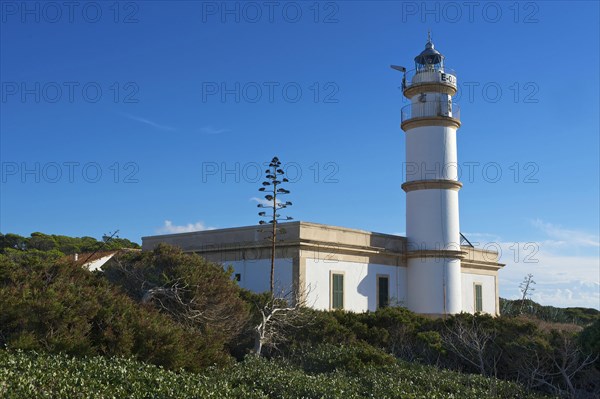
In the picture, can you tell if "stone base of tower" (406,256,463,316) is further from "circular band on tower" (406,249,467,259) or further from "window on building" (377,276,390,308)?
"window on building" (377,276,390,308)

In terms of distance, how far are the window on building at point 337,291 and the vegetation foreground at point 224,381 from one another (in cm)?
814

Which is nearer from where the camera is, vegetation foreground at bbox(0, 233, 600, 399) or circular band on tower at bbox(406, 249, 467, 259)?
vegetation foreground at bbox(0, 233, 600, 399)

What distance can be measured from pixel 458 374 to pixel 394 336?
469cm

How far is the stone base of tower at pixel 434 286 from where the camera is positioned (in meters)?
24.9

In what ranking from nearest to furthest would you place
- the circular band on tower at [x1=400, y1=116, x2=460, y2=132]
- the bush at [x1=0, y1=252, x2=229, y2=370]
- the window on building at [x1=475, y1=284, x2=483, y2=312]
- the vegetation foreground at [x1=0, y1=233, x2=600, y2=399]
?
the vegetation foreground at [x1=0, y1=233, x2=600, y2=399]
the bush at [x1=0, y1=252, x2=229, y2=370]
the circular band on tower at [x1=400, y1=116, x2=460, y2=132]
the window on building at [x1=475, y1=284, x2=483, y2=312]

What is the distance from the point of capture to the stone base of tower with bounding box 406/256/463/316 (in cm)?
2486

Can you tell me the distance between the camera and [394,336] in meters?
18.2

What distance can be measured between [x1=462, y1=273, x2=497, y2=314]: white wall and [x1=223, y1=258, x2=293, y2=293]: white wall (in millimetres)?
9743

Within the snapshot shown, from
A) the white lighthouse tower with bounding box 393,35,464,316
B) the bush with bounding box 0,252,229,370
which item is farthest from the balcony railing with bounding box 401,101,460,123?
the bush with bounding box 0,252,229,370

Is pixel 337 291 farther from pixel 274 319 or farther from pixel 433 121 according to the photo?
pixel 433 121

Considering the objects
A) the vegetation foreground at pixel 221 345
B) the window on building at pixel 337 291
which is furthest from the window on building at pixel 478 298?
the vegetation foreground at pixel 221 345

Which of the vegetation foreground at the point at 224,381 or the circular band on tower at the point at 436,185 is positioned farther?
the circular band on tower at the point at 436,185

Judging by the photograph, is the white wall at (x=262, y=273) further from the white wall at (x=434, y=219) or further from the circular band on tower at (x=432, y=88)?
the circular band on tower at (x=432, y=88)

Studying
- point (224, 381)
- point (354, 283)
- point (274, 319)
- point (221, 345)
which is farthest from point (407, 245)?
point (224, 381)
